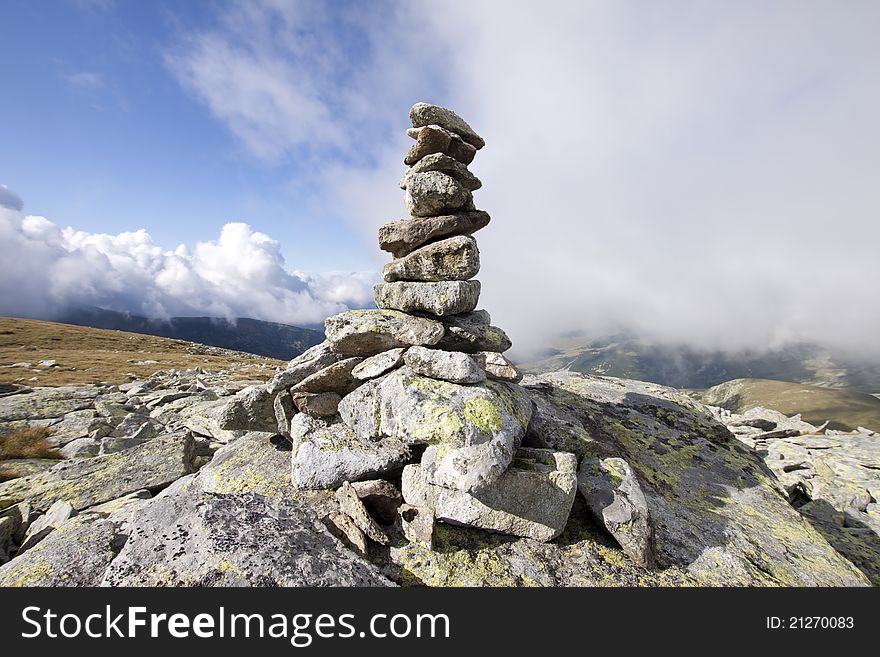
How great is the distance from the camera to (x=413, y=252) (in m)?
14.0

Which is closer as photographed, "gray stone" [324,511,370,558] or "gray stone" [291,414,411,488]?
"gray stone" [324,511,370,558]

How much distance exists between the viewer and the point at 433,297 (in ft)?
42.8

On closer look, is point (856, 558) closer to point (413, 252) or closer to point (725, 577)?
point (725, 577)

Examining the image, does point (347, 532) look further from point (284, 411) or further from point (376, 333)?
point (376, 333)

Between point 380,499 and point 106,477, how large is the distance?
39.4 feet

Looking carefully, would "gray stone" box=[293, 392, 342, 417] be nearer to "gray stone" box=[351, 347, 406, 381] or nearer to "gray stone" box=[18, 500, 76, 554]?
"gray stone" box=[351, 347, 406, 381]

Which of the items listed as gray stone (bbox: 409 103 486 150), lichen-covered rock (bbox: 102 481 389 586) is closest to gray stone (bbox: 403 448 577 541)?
lichen-covered rock (bbox: 102 481 389 586)

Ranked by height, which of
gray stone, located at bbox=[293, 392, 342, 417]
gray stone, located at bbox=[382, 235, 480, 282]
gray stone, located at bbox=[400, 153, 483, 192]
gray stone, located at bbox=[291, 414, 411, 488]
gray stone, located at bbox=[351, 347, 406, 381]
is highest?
gray stone, located at bbox=[400, 153, 483, 192]

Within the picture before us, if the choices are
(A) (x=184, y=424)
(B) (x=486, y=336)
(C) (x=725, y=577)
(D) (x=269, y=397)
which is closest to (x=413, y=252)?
(B) (x=486, y=336)

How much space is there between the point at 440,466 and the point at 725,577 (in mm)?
7269

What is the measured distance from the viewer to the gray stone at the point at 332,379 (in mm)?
12227

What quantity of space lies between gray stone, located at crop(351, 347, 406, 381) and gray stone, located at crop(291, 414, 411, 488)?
211cm

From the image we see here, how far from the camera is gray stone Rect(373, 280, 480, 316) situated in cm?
1293

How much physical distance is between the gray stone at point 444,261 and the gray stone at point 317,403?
17.5ft
